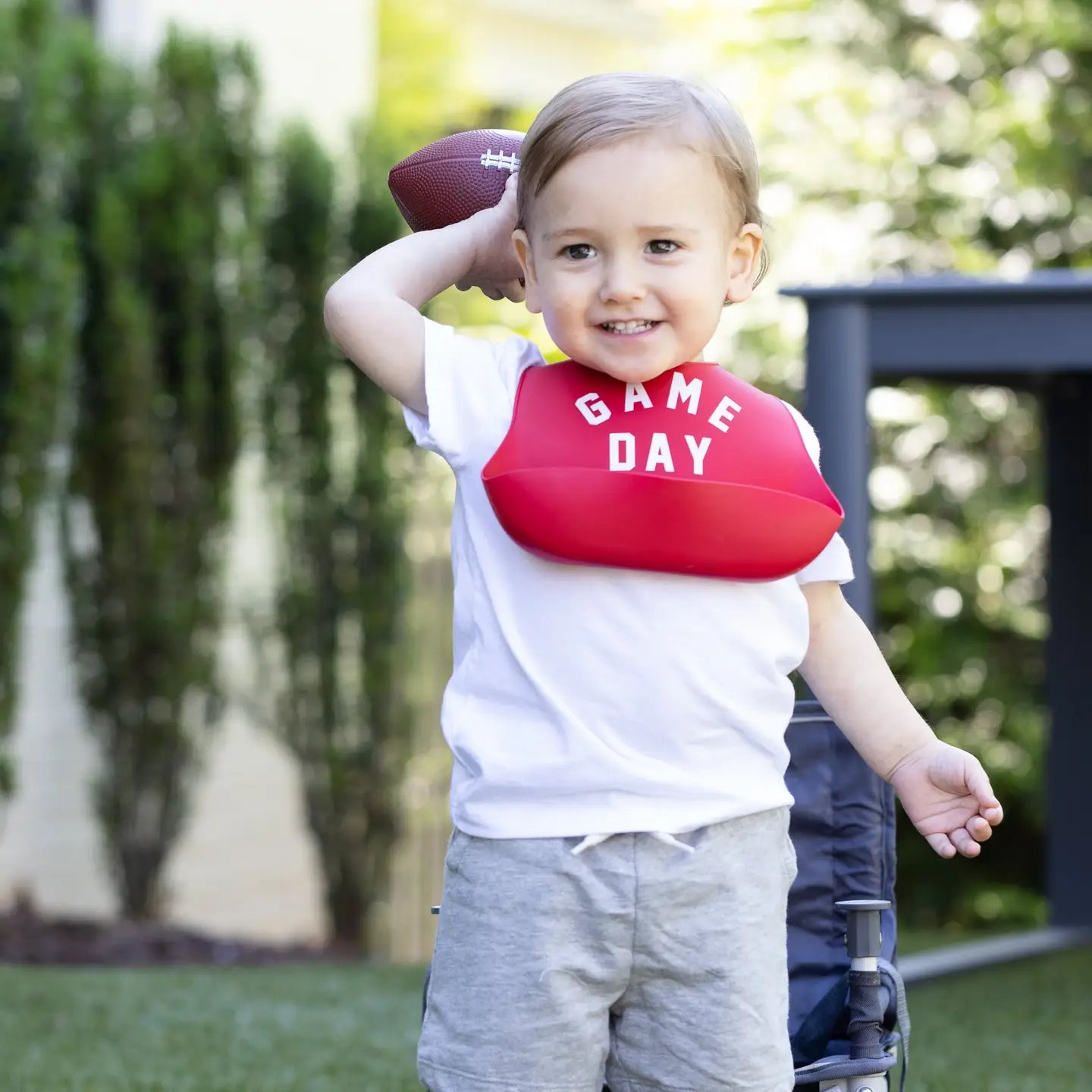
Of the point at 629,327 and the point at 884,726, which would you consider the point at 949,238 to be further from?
the point at 629,327

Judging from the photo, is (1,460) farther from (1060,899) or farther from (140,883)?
(1060,899)

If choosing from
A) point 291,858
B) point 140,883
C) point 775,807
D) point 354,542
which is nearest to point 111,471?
point 354,542

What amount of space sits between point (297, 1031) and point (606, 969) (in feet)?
8.03

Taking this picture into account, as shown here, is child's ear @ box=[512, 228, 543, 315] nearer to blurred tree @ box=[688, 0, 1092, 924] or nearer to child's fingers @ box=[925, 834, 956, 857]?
child's fingers @ box=[925, 834, 956, 857]

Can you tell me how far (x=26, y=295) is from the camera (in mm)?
5250

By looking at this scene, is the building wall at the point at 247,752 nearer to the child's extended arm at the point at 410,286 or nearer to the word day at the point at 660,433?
the child's extended arm at the point at 410,286

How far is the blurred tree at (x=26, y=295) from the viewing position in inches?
207

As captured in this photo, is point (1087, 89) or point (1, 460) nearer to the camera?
point (1, 460)

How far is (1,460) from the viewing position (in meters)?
5.34

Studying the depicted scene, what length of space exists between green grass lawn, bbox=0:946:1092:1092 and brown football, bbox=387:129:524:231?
193 centimetres

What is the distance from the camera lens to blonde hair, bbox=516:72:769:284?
72.3 inches

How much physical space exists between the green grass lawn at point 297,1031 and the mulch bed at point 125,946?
1.37 ft

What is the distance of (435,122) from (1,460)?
429cm

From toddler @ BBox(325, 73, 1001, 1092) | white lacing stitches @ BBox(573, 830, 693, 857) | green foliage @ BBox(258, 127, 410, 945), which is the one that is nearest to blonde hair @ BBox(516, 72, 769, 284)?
toddler @ BBox(325, 73, 1001, 1092)
